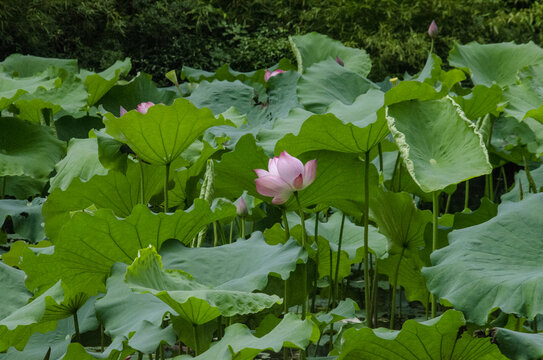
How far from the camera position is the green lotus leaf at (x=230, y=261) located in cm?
98

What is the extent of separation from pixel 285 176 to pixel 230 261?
155mm

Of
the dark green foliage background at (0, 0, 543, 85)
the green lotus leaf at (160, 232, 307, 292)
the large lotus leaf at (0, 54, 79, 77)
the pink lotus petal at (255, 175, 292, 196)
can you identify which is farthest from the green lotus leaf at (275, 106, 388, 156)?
the dark green foliage background at (0, 0, 543, 85)

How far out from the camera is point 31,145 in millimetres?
2012

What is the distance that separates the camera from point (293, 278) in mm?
1354

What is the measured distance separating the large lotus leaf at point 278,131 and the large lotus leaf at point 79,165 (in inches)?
14.8

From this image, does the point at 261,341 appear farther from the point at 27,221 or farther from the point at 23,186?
the point at 23,186

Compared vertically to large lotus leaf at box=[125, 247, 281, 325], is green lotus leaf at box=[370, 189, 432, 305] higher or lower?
lower

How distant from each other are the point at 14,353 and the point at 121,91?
136 cm

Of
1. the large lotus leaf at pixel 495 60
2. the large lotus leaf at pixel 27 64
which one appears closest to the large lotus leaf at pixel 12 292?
the large lotus leaf at pixel 495 60

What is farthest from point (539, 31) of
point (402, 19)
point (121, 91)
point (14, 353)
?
point (14, 353)

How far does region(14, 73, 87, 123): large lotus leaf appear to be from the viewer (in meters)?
2.02

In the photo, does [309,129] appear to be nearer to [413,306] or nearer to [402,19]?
[413,306]

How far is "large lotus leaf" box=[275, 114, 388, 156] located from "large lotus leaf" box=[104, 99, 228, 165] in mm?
142

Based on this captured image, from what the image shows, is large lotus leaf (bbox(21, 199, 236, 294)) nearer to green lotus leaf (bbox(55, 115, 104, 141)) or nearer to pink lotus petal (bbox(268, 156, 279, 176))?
pink lotus petal (bbox(268, 156, 279, 176))
